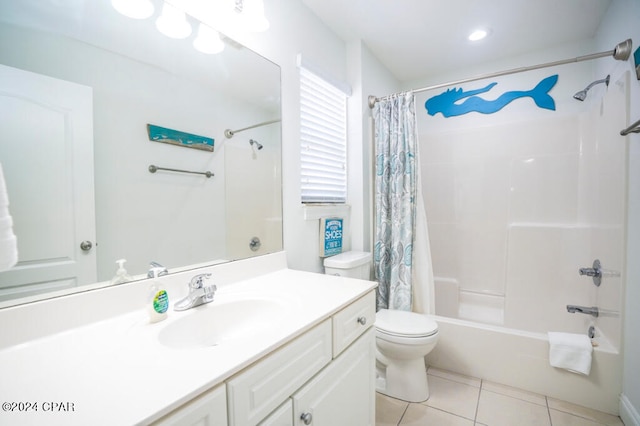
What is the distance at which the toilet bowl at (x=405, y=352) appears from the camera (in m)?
1.55

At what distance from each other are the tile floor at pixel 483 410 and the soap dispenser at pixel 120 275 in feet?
4.65

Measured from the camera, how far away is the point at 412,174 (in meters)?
1.95

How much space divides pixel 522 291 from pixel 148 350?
2573 mm

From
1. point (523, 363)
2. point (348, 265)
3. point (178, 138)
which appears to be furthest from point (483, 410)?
point (178, 138)

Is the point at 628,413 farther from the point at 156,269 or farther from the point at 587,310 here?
the point at 156,269

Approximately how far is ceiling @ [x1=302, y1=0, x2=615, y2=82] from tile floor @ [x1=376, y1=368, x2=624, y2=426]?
236 centimetres

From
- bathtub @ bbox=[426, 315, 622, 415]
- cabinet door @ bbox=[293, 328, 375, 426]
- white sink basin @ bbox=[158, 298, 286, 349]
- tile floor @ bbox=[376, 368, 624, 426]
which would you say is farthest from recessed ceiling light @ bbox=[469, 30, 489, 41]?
tile floor @ bbox=[376, 368, 624, 426]

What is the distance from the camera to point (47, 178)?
769 millimetres

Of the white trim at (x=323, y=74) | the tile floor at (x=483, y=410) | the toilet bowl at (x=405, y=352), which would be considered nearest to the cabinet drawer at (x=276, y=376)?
the toilet bowl at (x=405, y=352)

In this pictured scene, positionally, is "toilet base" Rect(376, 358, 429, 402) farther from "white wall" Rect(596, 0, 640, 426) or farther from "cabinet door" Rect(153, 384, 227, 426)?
"cabinet door" Rect(153, 384, 227, 426)

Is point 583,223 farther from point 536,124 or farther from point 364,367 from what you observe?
point 364,367

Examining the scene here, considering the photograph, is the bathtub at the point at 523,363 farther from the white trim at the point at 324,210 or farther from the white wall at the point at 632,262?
the white trim at the point at 324,210

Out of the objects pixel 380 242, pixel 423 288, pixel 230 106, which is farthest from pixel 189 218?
pixel 423 288

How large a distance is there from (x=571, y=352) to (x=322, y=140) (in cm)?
190
